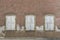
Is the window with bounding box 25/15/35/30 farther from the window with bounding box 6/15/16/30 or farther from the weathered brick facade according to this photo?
the window with bounding box 6/15/16/30

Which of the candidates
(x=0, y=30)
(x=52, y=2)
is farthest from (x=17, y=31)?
(x=52, y=2)

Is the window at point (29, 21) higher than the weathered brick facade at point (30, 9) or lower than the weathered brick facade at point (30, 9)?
lower

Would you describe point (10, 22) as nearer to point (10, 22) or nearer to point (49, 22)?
point (10, 22)

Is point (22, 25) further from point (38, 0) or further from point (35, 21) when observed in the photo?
point (38, 0)

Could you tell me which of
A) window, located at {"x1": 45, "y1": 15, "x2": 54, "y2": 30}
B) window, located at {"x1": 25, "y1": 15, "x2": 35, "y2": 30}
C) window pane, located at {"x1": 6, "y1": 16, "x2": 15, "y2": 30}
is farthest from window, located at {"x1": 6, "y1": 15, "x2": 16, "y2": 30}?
window, located at {"x1": 45, "y1": 15, "x2": 54, "y2": 30}

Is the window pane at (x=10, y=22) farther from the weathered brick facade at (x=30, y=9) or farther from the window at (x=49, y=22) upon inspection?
the window at (x=49, y=22)

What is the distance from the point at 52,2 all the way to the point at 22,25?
85cm

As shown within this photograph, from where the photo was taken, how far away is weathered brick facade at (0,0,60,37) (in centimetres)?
468

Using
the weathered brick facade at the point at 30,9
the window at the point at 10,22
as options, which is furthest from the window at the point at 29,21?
the window at the point at 10,22

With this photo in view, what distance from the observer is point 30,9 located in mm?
4695

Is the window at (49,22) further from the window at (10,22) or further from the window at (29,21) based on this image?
the window at (10,22)

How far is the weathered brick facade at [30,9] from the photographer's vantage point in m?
4.68

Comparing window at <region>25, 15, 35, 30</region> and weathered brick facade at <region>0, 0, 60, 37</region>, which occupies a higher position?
weathered brick facade at <region>0, 0, 60, 37</region>

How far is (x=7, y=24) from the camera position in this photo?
185 inches
